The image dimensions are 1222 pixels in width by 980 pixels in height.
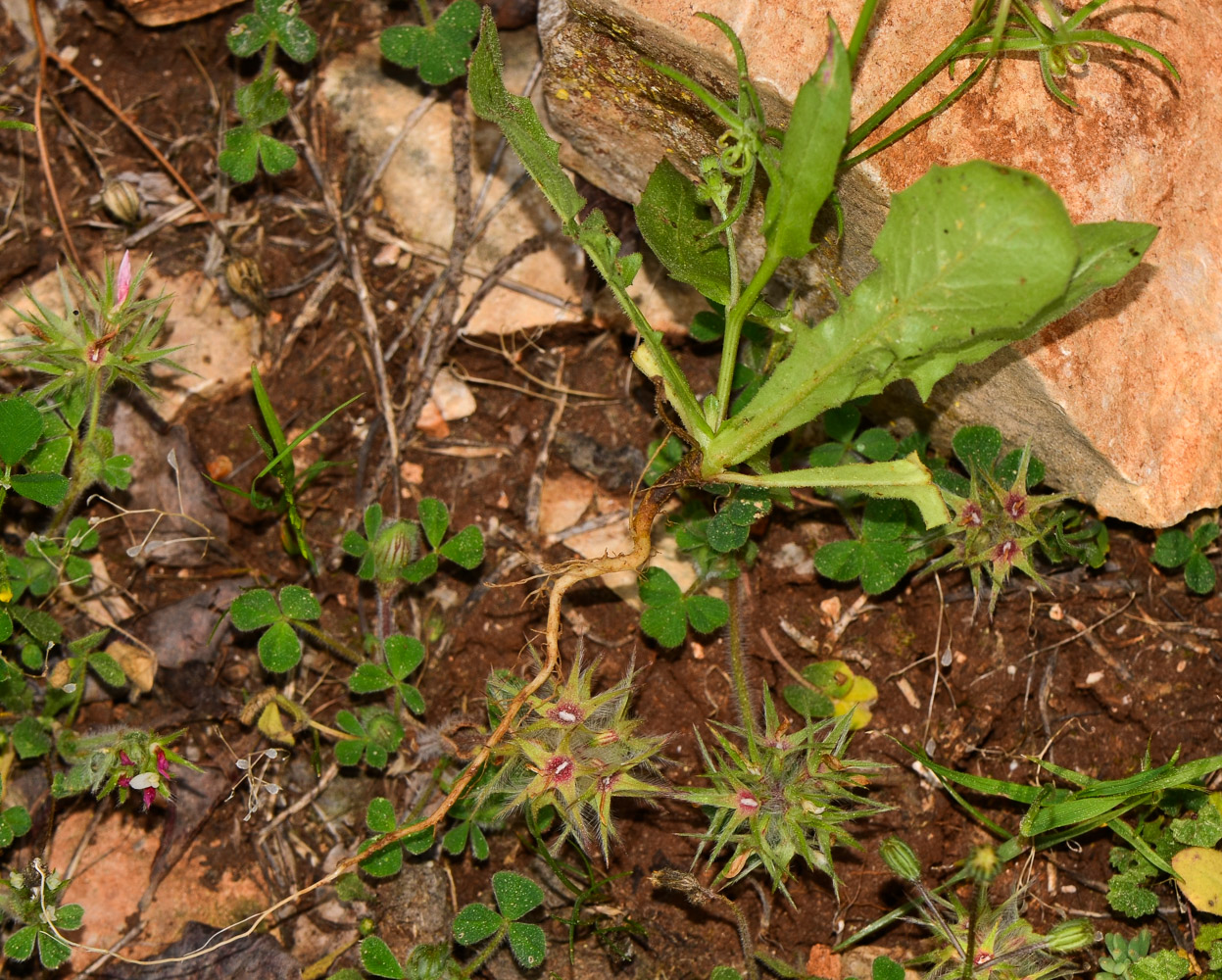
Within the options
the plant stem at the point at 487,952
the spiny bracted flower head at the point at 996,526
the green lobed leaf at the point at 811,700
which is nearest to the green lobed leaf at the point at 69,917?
the plant stem at the point at 487,952

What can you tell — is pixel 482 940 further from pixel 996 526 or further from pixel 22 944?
pixel 996 526

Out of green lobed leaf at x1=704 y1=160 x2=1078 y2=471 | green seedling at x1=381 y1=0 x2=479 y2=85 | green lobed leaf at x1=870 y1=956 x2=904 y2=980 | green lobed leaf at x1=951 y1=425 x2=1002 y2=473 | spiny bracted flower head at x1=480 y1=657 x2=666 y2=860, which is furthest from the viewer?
green seedling at x1=381 y1=0 x2=479 y2=85

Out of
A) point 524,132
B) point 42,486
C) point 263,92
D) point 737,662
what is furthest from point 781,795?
point 263,92

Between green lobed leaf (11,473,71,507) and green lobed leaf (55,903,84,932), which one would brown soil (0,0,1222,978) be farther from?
green lobed leaf (11,473,71,507)

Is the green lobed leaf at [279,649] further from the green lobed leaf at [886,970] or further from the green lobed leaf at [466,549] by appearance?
the green lobed leaf at [886,970]

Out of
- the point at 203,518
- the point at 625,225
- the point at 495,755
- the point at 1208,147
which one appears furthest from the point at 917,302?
the point at 203,518

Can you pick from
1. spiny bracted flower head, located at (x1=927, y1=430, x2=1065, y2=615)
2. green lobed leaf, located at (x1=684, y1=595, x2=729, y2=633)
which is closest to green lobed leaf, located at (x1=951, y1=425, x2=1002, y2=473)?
spiny bracted flower head, located at (x1=927, y1=430, x2=1065, y2=615)

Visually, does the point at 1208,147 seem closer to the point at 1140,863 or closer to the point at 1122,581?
the point at 1122,581
